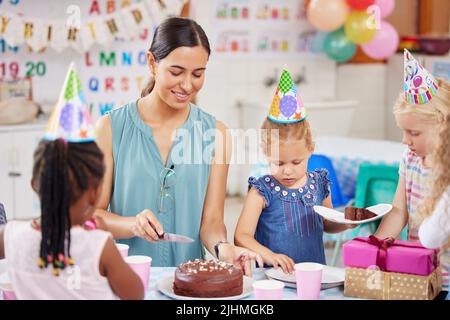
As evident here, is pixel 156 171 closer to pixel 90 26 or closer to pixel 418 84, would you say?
pixel 418 84


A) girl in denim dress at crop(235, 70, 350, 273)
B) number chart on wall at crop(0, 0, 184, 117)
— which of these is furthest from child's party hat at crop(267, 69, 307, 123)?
number chart on wall at crop(0, 0, 184, 117)

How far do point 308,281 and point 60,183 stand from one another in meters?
0.61

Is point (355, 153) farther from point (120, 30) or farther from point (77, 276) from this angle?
point (77, 276)

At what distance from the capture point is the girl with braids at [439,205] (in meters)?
1.52

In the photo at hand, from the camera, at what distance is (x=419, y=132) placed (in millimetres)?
1755

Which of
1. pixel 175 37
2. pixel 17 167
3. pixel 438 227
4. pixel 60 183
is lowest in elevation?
pixel 17 167

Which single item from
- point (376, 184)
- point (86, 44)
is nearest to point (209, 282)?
point (376, 184)

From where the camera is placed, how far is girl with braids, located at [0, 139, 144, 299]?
1298 mm

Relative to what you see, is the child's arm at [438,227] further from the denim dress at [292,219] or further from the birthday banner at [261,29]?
the birthday banner at [261,29]

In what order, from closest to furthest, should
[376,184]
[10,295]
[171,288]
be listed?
[10,295] → [171,288] → [376,184]

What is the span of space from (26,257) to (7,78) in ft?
13.4

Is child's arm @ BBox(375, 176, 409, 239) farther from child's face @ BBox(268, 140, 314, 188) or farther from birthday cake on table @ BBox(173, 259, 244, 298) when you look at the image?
birthday cake on table @ BBox(173, 259, 244, 298)

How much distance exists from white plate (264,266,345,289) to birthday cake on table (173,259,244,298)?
0.45 ft
